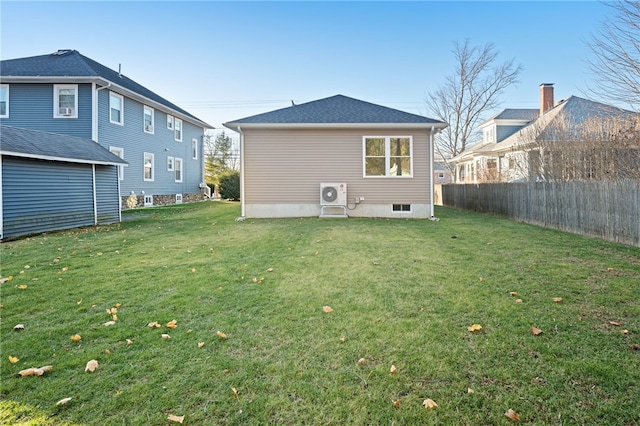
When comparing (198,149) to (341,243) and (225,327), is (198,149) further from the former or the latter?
(225,327)

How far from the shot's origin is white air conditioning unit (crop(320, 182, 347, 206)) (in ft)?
38.4

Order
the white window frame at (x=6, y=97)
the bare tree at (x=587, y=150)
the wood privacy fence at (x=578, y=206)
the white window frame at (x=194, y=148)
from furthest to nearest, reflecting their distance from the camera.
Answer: the white window frame at (x=194, y=148) → the white window frame at (x=6, y=97) → the bare tree at (x=587, y=150) → the wood privacy fence at (x=578, y=206)

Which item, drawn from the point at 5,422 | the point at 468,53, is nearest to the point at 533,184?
the point at 5,422

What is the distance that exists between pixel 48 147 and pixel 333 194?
27.1ft

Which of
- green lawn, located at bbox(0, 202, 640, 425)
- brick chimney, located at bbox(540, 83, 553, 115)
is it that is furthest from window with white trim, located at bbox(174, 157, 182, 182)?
brick chimney, located at bbox(540, 83, 553, 115)

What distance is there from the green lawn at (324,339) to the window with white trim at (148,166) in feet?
45.0

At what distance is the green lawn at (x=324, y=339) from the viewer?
1960 millimetres

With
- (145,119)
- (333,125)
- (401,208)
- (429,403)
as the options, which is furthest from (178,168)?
(429,403)

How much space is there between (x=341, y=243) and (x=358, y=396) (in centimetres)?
509

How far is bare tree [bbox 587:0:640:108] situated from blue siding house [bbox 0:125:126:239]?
12.8 metres

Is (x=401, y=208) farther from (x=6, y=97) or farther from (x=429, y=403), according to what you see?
(x=6, y=97)

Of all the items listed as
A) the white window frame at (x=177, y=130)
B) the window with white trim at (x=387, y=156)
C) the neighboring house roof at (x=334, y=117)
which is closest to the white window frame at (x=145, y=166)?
the white window frame at (x=177, y=130)

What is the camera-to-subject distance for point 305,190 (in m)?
12.1

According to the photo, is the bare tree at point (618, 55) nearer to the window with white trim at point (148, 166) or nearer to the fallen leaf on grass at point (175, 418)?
the fallen leaf on grass at point (175, 418)
